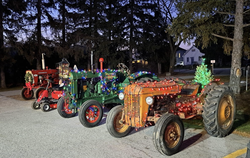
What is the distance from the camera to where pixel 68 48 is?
61.9 feet

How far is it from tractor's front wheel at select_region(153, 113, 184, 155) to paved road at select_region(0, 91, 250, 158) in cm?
19

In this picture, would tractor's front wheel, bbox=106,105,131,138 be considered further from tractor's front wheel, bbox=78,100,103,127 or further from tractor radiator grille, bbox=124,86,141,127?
tractor's front wheel, bbox=78,100,103,127

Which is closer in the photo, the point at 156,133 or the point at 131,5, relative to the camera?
the point at 156,133

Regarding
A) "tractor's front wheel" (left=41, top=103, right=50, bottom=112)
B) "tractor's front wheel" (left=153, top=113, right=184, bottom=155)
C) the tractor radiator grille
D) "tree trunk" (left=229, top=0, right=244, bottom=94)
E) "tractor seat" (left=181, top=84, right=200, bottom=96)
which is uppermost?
"tree trunk" (left=229, top=0, right=244, bottom=94)

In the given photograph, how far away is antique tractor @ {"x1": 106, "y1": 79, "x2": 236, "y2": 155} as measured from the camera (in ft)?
12.8

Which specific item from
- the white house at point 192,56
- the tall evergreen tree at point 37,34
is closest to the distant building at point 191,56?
the white house at point 192,56

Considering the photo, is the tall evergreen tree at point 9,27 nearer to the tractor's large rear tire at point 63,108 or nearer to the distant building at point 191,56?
the tractor's large rear tire at point 63,108

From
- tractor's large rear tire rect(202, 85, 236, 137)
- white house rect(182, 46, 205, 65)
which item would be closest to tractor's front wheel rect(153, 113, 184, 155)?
tractor's large rear tire rect(202, 85, 236, 137)

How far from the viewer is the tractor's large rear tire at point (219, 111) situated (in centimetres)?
A: 443

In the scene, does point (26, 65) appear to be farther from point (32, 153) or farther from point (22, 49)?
point (32, 153)

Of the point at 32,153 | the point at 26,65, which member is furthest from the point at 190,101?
the point at 26,65

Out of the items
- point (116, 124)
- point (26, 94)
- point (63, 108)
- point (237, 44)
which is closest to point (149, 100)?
point (116, 124)

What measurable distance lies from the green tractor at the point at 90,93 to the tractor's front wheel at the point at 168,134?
265cm

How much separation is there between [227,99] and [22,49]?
1650 centimetres
